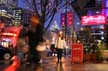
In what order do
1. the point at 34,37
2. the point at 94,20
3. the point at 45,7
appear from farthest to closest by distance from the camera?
the point at 94,20
the point at 45,7
the point at 34,37

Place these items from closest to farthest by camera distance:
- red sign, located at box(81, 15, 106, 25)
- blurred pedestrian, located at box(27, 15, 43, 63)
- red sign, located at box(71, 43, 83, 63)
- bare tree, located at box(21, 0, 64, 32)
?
blurred pedestrian, located at box(27, 15, 43, 63)
red sign, located at box(71, 43, 83, 63)
bare tree, located at box(21, 0, 64, 32)
red sign, located at box(81, 15, 106, 25)

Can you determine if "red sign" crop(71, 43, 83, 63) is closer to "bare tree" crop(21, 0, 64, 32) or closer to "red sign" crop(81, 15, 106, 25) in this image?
"bare tree" crop(21, 0, 64, 32)

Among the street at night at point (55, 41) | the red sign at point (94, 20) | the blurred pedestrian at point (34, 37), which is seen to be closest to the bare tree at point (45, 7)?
the street at night at point (55, 41)

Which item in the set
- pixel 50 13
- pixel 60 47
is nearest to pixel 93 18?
pixel 50 13

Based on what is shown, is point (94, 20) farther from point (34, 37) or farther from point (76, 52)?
point (34, 37)

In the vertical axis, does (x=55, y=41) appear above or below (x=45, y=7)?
below

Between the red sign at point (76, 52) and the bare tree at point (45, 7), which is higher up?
the bare tree at point (45, 7)

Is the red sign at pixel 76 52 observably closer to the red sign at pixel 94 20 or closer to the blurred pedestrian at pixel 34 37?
the red sign at pixel 94 20

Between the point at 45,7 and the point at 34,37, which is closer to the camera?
the point at 34,37

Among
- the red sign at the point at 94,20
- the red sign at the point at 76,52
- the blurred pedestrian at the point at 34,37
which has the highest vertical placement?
the red sign at the point at 94,20

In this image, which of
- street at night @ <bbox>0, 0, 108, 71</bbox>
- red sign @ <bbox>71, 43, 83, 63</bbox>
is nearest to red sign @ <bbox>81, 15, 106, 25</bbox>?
street at night @ <bbox>0, 0, 108, 71</bbox>

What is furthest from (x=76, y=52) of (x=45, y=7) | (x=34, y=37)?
(x=34, y=37)

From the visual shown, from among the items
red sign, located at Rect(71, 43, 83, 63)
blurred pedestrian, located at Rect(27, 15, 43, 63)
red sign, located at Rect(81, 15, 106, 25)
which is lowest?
red sign, located at Rect(71, 43, 83, 63)

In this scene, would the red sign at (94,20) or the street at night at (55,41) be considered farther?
the red sign at (94,20)
